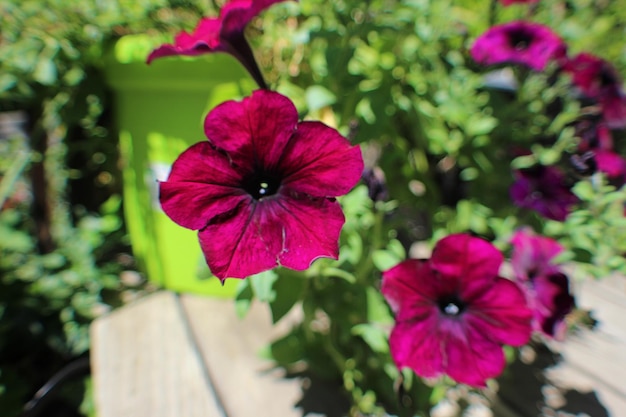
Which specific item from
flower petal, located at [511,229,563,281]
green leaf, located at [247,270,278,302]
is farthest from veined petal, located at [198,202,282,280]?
flower petal, located at [511,229,563,281]

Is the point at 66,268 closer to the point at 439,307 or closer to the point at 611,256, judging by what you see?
the point at 439,307

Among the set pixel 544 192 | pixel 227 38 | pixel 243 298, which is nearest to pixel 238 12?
pixel 227 38

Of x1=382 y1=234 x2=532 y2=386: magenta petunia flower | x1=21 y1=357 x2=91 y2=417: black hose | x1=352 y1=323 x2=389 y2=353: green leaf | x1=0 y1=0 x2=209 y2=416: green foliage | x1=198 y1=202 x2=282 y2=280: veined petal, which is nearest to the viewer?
x1=198 y1=202 x2=282 y2=280: veined petal

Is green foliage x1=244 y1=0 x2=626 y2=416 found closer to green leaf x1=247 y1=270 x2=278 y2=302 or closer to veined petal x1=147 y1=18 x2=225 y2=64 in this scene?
green leaf x1=247 y1=270 x2=278 y2=302

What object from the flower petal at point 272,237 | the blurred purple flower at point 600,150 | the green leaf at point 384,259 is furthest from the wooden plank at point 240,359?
the blurred purple flower at point 600,150

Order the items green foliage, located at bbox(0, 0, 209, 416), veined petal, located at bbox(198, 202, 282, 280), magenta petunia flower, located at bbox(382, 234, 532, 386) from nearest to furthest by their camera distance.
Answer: veined petal, located at bbox(198, 202, 282, 280) → magenta petunia flower, located at bbox(382, 234, 532, 386) → green foliage, located at bbox(0, 0, 209, 416)

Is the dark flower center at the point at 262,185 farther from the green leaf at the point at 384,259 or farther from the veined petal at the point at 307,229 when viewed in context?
the green leaf at the point at 384,259

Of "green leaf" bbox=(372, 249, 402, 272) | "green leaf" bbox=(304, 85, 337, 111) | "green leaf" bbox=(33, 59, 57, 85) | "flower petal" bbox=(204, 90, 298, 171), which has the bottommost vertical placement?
"green leaf" bbox=(372, 249, 402, 272)
